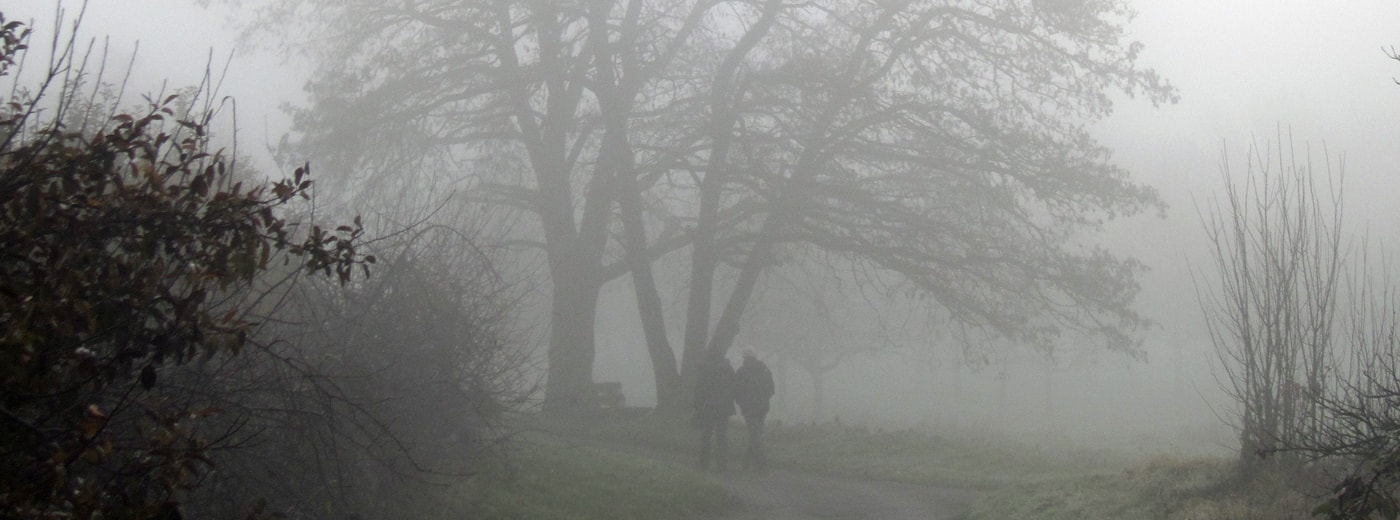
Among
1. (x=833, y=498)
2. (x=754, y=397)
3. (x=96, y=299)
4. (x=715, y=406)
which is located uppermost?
(x=754, y=397)

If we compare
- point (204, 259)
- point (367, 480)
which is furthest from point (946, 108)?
point (204, 259)

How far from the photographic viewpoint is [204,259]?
4543 mm

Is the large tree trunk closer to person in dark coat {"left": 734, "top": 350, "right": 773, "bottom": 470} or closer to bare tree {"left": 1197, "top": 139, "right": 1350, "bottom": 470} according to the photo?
person in dark coat {"left": 734, "top": 350, "right": 773, "bottom": 470}

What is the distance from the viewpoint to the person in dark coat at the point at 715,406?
1683cm

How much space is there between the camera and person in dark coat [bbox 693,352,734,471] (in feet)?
55.2

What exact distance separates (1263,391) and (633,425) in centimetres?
1196

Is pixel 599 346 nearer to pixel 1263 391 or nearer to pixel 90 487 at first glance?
pixel 1263 391

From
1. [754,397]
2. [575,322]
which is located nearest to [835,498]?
[754,397]

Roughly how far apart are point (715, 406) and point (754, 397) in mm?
621

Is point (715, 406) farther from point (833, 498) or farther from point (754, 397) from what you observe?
point (833, 498)

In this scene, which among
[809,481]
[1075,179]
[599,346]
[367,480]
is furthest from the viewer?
[599,346]

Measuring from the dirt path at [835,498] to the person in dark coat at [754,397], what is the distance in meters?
0.46

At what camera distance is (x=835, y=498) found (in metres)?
14.1

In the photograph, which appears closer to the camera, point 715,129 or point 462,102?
point 715,129
